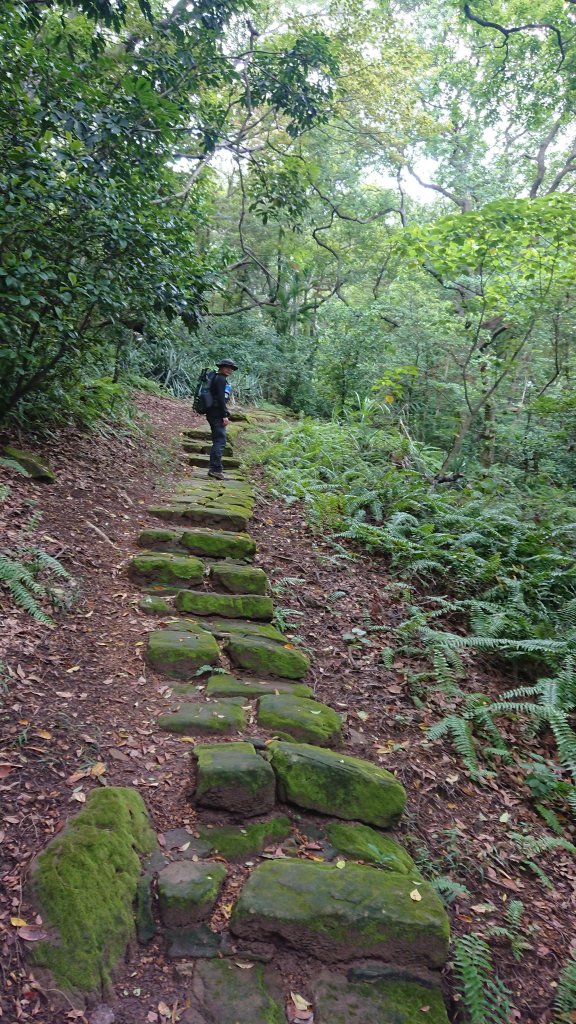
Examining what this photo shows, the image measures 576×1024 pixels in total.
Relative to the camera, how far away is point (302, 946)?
224 centimetres

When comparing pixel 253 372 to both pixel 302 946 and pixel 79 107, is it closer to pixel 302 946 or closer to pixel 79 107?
pixel 79 107

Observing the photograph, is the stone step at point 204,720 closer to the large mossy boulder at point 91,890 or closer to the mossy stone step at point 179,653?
the mossy stone step at point 179,653

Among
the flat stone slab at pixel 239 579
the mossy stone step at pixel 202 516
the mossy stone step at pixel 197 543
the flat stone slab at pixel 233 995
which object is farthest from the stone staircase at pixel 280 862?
the mossy stone step at pixel 202 516

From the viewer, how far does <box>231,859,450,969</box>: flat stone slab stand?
88.3 inches

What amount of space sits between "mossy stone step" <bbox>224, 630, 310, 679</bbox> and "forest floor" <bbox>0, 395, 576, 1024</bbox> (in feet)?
0.76

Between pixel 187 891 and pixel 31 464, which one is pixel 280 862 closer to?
pixel 187 891

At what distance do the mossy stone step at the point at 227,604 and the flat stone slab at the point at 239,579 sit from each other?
0.13 metres

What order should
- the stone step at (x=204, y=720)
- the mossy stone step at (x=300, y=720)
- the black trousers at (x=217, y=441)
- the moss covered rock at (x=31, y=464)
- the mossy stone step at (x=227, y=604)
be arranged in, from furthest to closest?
the black trousers at (x=217, y=441), the moss covered rock at (x=31, y=464), the mossy stone step at (x=227, y=604), the mossy stone step at (x=300, y=720), the stone step at (x=204, y=720)

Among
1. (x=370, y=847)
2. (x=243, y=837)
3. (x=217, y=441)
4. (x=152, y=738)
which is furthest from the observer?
(x=217, y=441)

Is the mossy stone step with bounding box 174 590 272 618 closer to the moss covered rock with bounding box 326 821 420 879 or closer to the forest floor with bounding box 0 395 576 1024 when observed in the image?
the forest floor with bounding box 0 395 576 1024

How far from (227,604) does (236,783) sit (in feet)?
6.42

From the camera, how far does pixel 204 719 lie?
329 cm

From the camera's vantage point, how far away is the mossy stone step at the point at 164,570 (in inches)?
186

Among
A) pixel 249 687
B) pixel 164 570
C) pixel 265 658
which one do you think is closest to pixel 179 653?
pixel 249 687
